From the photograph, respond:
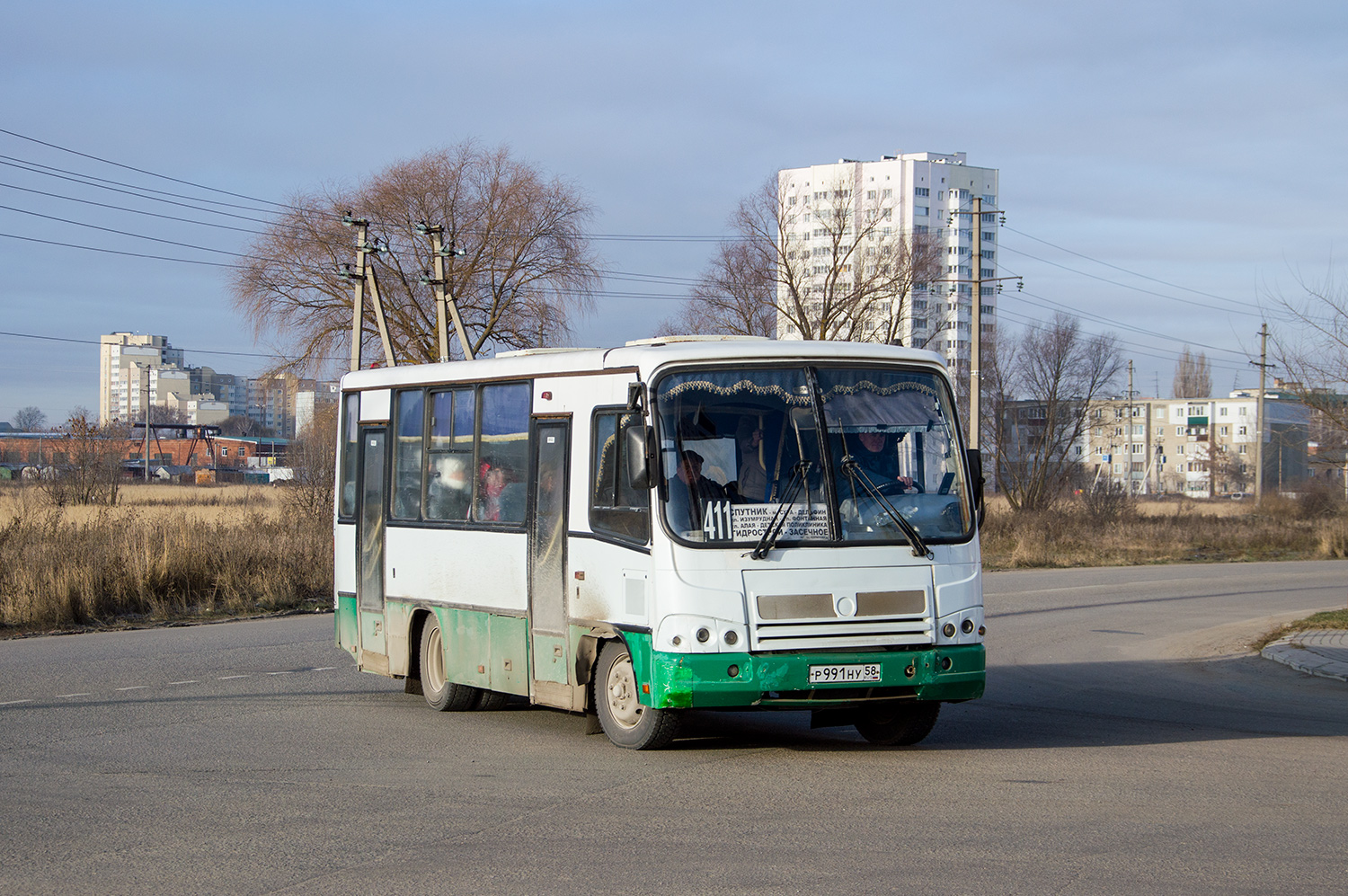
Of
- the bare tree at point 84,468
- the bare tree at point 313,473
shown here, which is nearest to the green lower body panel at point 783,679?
the bare tree at point 313,473

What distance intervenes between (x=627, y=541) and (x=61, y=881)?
4247 millimetres

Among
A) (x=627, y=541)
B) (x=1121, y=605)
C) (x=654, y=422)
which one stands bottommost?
(x=1121, y=605)

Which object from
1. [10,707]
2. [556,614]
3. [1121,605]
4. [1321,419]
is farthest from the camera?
[1121,605]

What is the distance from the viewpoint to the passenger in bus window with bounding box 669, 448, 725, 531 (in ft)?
29.8

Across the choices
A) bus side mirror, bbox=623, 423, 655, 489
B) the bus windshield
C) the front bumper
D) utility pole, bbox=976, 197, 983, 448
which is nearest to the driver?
the bus windshield

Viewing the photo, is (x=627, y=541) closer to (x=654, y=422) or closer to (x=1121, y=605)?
(x=654, y=422)

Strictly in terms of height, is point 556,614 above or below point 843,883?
above

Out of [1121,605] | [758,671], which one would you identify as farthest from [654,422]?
[1121,605]

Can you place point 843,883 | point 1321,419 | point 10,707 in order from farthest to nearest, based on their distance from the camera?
1. point 1321,419
2. point 10,707
3. point 843,883

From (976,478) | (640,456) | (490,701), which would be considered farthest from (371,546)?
(976,478)

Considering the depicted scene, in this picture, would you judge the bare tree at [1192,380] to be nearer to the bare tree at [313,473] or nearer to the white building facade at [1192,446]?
the white building facade at [1192,446]

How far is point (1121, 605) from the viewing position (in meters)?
24.2

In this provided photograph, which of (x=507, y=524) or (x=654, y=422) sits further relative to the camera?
(x=507, y=524)

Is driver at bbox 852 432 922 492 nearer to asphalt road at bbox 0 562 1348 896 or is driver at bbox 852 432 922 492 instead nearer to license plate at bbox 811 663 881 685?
license plate at bbox 811 663 881 685
